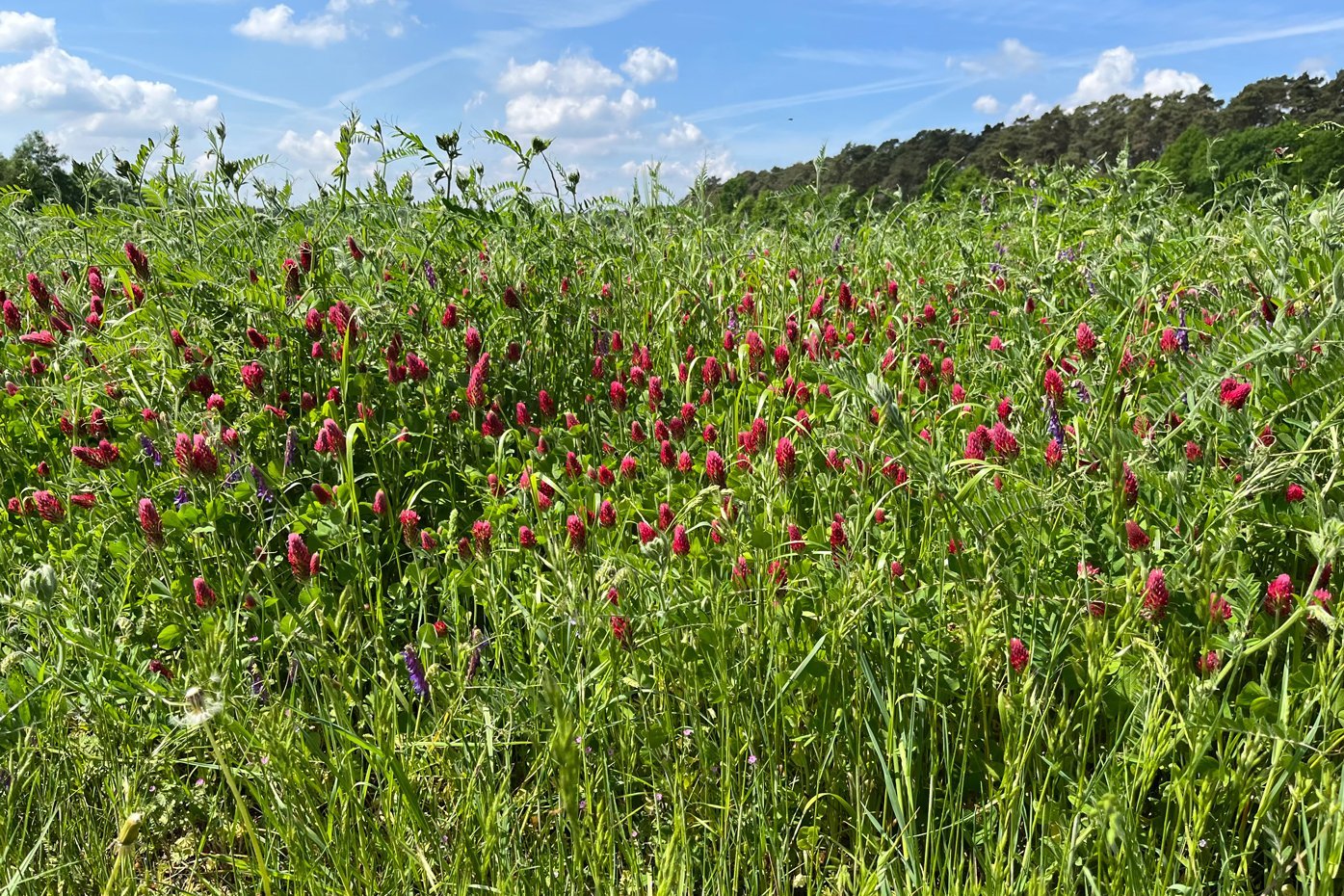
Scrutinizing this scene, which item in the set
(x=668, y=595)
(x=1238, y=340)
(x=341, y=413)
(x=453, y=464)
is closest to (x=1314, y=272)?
(x=1238, y=340)

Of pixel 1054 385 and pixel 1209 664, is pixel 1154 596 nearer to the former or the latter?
pixel 1209 664

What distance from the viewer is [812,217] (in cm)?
463

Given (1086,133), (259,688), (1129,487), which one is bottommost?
(259,688)

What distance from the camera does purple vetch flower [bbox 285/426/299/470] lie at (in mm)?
2285

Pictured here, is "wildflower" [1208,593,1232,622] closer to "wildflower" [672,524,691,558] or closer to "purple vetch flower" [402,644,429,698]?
"wildflower" [672,524,691,558]

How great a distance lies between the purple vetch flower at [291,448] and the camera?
229 cm

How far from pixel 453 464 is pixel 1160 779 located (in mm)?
2056

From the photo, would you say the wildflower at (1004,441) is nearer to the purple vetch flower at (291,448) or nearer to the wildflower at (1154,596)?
the wildflower at (1154,596)

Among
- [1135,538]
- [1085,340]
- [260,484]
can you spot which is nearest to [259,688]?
[260,484]

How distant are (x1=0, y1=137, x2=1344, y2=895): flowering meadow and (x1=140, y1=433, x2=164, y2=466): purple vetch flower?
2 centimetres

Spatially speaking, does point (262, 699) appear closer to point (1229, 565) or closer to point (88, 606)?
point (88, 606)

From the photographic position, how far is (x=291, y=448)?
7.79 ft

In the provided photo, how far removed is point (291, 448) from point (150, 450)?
551mm

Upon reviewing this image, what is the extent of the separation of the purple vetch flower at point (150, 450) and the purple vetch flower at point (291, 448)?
36 centimetres
